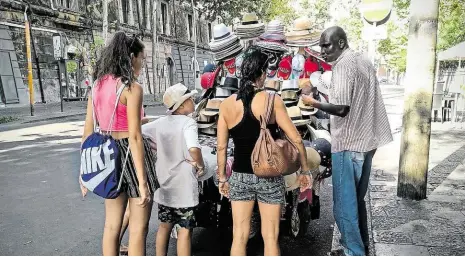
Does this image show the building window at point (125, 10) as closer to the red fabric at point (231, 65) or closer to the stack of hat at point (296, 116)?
the red fabric at point (231, 65)

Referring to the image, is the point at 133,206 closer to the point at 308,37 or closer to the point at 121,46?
the point at 121,46

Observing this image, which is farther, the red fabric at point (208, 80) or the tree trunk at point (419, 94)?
the tree trunk at point (419, 94)

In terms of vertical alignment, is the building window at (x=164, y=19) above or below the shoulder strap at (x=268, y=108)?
above

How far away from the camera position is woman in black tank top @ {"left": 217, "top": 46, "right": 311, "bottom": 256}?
2.78 metres

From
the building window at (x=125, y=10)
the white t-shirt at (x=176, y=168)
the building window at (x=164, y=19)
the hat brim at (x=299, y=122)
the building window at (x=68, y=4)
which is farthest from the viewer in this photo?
the building window at (x=164, y=19)

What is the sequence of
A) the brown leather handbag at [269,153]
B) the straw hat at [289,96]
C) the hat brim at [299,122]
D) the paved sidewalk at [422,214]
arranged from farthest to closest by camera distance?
1. the straw hat at [289,96]
2. the hat brim at [299,122]
3. the paved sidewalk at [422,214]
4. the brown leather handbag at [269,153]

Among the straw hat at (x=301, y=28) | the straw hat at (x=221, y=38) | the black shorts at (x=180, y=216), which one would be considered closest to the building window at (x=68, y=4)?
the straw hat at (x=221, y=38)

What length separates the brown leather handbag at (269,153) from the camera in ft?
8.82

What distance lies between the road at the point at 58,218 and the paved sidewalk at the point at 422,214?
0.56 m

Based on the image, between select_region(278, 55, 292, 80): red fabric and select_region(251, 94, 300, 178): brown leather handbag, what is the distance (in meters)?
2.08

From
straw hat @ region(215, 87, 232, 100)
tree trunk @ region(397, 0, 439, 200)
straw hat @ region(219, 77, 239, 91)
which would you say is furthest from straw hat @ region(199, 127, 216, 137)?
tree trunk @ region(397, 0, 439, 200)

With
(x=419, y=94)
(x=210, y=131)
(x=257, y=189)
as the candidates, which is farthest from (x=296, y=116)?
(x=419, y=94)

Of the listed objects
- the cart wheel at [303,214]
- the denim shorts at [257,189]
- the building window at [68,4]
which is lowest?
the cart wheel at [303,214]

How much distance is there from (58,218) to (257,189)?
3.08 meters
